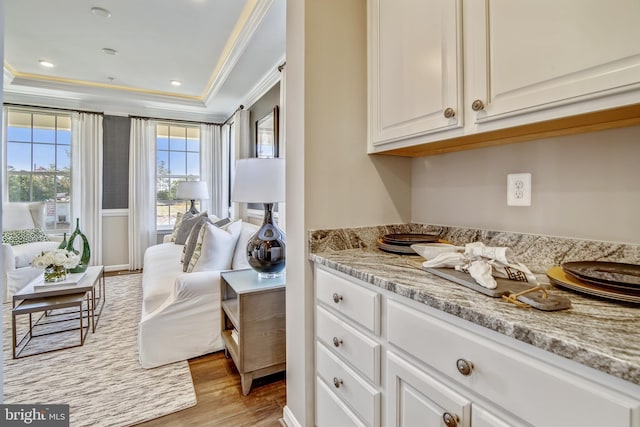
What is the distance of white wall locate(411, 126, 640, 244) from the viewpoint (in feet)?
3.03

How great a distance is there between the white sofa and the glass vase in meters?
0.78

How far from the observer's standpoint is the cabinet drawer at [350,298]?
101cm

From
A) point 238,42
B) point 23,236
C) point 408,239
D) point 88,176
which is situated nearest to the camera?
point 408,239

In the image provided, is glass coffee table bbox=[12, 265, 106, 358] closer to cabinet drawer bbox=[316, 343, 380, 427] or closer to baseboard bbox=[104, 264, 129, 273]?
cabinet drawer bbox=[316, 343, 380, 427]

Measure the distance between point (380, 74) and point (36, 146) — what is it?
5260 millimetres

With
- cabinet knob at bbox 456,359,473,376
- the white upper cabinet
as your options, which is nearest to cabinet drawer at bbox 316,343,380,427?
cabinet knob at bbox 456,359,473,376

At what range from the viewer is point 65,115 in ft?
14.6

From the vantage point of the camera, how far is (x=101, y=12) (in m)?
2.58

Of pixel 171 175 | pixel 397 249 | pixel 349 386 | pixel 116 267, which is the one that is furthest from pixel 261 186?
pixel 116 267

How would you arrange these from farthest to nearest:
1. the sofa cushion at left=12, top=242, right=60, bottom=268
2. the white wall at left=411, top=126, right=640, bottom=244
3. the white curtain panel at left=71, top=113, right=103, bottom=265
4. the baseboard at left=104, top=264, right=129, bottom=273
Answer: the baseboard at left=104, top=264, right=129, bottom=273, the white curtain panel at left=71, top=113, right=103, bottom=265, the sofa cushion at left=12, top=242, right=60, bottom=268, the white wall at left=411, top=126, right=640, bottom=244

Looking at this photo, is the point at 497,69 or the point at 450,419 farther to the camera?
the point at 497,69

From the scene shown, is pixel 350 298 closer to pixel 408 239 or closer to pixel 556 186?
pixel 408 239

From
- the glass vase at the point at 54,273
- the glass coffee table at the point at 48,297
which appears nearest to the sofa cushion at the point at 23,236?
the glass coffee table at the point at 48,297

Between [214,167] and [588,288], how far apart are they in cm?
529
